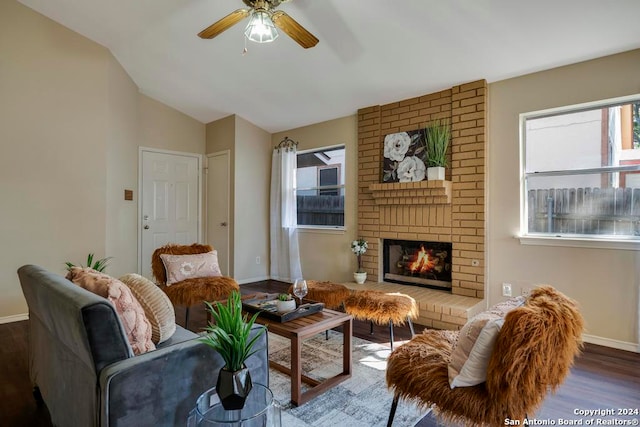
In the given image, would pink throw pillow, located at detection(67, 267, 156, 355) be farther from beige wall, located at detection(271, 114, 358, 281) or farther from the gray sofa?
beige wall, located at detection(271, 114, 358, 281)

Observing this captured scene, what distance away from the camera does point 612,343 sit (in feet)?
9.30

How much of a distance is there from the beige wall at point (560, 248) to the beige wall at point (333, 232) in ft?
5.48

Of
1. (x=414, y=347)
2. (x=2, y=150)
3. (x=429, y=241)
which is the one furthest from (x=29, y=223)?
(x=429, y=241)

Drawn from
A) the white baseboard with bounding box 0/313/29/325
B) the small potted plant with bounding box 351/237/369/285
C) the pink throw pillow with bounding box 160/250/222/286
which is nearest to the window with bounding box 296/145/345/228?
the small potted plant with bounding box 351/237/369/285

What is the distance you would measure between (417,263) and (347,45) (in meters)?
2.43

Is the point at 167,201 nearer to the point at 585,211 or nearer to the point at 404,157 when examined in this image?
the point at 404,157

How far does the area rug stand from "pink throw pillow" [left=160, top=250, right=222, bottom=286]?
100 centimetres

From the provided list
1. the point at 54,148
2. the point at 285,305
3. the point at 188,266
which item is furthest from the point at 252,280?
the point at 285,305

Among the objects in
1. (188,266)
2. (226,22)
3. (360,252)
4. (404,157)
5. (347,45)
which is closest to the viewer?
(226,22)

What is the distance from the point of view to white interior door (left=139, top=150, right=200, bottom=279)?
504 cm

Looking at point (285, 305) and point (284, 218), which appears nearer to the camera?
point (285, 305)

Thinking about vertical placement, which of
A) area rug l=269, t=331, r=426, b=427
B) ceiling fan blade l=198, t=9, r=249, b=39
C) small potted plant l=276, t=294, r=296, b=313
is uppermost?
ceiling fan blade l=198, t=9, r=249, b=39

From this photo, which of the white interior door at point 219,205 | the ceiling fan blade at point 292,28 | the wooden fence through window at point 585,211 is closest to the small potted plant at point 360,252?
the wooden fence through window at point 585,211

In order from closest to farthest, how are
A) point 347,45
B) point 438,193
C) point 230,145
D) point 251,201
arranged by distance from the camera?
point 347,45, point 438,193, point 230,145, point 251,201
